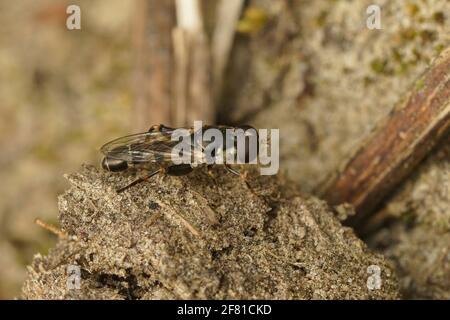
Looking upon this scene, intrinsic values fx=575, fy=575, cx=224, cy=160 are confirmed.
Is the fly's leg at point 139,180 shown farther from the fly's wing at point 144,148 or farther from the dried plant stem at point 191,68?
the dried plant stem at point 191,68

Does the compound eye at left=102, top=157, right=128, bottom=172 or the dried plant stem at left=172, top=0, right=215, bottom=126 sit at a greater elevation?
the dried plant stem at left=172, top=0, right=215, bottom=126

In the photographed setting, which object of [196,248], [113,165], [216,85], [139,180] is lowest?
[196,248]

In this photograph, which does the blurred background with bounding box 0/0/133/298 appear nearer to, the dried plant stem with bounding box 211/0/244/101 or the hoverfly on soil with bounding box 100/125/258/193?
the dried plant stem with bounding box 211/0/244/101

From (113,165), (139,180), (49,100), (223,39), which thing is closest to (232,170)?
(139,180)

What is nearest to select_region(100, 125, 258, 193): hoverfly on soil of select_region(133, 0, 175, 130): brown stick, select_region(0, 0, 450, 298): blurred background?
select_region(0, 0, 450, 298): blurred background

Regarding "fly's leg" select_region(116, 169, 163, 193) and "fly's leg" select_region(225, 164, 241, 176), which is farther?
"fly's leg" select_region(225, 164, 241, 176)

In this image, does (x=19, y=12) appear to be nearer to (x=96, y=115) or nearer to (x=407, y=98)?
(x=96, y=115)

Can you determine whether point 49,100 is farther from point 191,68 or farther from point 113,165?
point 113,165
